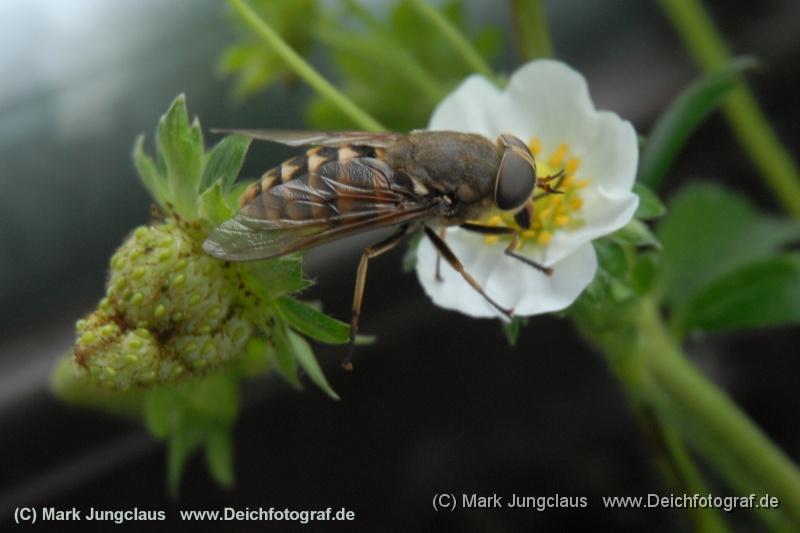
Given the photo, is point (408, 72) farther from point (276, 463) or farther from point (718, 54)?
point (276, 463)

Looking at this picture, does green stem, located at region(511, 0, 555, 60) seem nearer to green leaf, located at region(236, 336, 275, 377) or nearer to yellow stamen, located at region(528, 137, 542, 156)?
yellow stamen, located at region(528, 137, 542, 156)

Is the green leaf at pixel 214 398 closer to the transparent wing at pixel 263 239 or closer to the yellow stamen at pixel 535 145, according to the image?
the transparent wing at pixel 263 239

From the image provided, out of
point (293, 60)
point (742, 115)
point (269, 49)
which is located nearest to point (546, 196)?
point (293, 60)

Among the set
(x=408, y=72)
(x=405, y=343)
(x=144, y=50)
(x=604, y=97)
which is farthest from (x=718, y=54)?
(x=144, y=50)

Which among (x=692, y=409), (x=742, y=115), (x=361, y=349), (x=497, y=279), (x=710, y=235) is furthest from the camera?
(x=361, y=349)

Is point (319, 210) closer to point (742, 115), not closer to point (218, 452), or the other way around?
point (218, 452)

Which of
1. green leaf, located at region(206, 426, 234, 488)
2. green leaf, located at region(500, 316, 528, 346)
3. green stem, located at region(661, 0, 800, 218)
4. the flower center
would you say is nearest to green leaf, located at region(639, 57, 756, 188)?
the flower center

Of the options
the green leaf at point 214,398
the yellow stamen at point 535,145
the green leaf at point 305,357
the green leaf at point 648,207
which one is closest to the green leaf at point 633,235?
the green leaf at point 648,207
